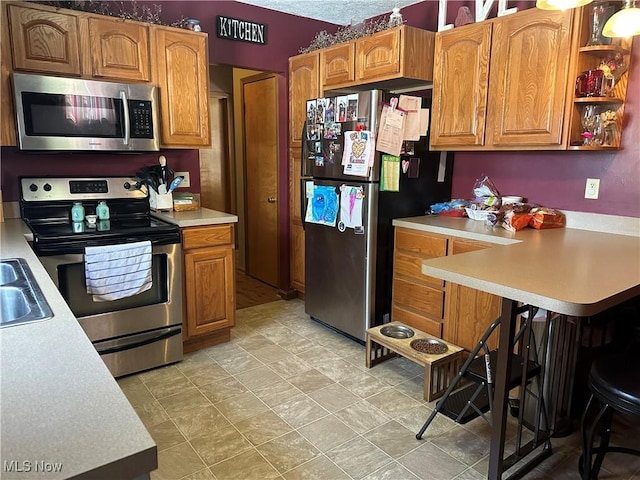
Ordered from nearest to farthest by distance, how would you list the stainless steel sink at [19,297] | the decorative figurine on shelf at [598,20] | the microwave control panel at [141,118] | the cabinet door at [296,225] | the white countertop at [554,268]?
the stainless steel sink at [19,297] < the white countertop at [554,268] < the decorative figurine on shelf at [598,20] < the microwave control panel at [141,118] < the cabinet door at [296,225]

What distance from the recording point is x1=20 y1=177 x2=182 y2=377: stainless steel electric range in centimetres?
245

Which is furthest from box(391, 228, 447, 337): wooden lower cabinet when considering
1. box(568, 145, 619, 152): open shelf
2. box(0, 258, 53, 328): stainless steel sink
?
box(0, 258, 53, 328): stainless steel sink

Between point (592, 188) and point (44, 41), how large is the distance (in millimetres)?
3219

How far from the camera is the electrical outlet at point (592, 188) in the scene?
259 centimetres

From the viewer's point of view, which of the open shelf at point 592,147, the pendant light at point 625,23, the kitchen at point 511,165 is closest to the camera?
the pendant light at point 625,23

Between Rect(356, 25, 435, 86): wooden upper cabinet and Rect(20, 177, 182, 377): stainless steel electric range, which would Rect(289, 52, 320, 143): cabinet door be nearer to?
Rect(356, 25, 435, 86): wooden upper cabinet

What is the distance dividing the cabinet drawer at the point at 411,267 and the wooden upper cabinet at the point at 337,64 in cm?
138

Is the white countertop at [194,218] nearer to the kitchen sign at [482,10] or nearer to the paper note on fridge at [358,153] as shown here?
the paper note on fridge at [358,153]

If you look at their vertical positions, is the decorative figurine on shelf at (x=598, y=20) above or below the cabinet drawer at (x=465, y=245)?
above

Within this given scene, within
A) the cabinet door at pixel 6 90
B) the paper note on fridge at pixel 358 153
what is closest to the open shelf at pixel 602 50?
the paper note on fridge at pixel 358 153

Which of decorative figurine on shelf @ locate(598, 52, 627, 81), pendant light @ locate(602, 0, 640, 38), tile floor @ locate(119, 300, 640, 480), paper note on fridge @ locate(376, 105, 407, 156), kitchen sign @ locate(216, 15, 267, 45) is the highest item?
kitchen sign @ locate(216, 15, 267, 45)

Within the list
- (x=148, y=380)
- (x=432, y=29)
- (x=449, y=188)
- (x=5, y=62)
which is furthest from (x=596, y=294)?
(x=5, y=62)

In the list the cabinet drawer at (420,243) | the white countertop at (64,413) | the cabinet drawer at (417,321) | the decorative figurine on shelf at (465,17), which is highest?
the decorative figurine on shelf at (465,17)

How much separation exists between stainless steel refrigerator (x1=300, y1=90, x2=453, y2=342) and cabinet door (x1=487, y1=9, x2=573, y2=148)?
1.83 feet
